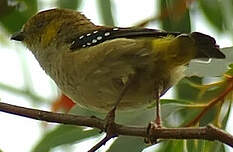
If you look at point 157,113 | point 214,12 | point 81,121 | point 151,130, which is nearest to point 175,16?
point 214,12

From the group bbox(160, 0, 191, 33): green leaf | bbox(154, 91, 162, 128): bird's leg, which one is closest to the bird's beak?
bbox(160, 0, 191, 33): green leaf

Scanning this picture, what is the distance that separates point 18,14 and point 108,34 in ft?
2.74

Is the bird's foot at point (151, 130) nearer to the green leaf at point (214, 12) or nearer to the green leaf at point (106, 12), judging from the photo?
the green leaf at point (106, 12)

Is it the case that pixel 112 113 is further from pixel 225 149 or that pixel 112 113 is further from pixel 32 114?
pixel 225 149

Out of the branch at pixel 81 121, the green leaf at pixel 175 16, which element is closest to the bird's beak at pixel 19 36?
the green leaf at pixel 175 16

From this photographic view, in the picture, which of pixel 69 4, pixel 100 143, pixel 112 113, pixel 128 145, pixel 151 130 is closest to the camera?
pixel 100 143

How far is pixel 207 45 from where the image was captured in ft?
8.45

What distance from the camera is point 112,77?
2684mm

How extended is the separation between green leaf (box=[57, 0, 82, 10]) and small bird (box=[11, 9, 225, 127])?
574mm

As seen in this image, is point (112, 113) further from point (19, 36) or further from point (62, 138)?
point (19, 36)

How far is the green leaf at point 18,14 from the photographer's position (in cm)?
333

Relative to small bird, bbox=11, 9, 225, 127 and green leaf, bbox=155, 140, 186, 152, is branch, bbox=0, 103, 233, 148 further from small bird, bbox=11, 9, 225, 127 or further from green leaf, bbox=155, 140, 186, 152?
green leaf, bbox=155, 140, 186, 152

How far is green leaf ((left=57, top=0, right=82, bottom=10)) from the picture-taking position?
11.1 ft

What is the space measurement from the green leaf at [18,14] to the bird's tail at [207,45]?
0.99 m
